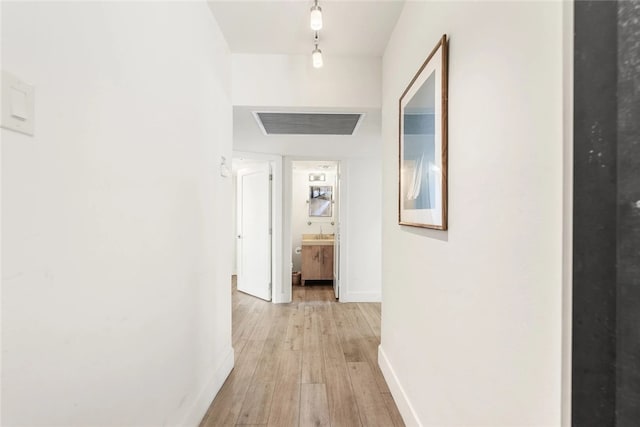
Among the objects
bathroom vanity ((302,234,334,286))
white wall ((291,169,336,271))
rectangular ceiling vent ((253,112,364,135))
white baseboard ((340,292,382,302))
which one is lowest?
white baseboard ((340,292,382,302))

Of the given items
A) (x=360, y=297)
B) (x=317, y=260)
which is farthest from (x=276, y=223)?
(x=360, y=297)

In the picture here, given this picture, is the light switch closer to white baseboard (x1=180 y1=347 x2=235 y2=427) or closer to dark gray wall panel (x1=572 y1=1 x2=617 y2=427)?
dark gray wall panel (x1=572 y1=1 x2=617 y2=427)

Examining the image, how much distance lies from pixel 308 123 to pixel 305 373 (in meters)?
2.19

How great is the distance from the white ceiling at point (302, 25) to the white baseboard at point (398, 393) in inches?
91.3

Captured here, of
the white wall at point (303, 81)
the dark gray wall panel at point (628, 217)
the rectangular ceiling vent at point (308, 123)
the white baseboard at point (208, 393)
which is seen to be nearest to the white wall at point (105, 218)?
the white baseboard at point (208, 393)

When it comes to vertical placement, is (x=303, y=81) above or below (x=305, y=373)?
above

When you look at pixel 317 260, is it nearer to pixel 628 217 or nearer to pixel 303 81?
pixel 303 81

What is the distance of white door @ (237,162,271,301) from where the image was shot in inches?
161

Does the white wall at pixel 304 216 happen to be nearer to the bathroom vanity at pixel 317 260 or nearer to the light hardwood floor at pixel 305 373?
the bathroom vanity at pixel 317 260

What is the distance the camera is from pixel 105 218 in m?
0.95

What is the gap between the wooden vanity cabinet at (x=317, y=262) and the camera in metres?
5.09

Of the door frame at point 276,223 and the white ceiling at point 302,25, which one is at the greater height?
the white ceiling at point 302,25

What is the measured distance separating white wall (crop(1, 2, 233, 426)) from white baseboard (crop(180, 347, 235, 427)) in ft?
0.06

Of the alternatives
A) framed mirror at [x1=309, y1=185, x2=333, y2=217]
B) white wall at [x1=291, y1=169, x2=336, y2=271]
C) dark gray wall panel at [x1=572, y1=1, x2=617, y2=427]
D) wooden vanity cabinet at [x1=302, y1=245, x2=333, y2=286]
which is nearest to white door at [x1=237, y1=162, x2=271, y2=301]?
wooden vanity cabinet at [x1=302, y1=245, x2=333, y2=286]
